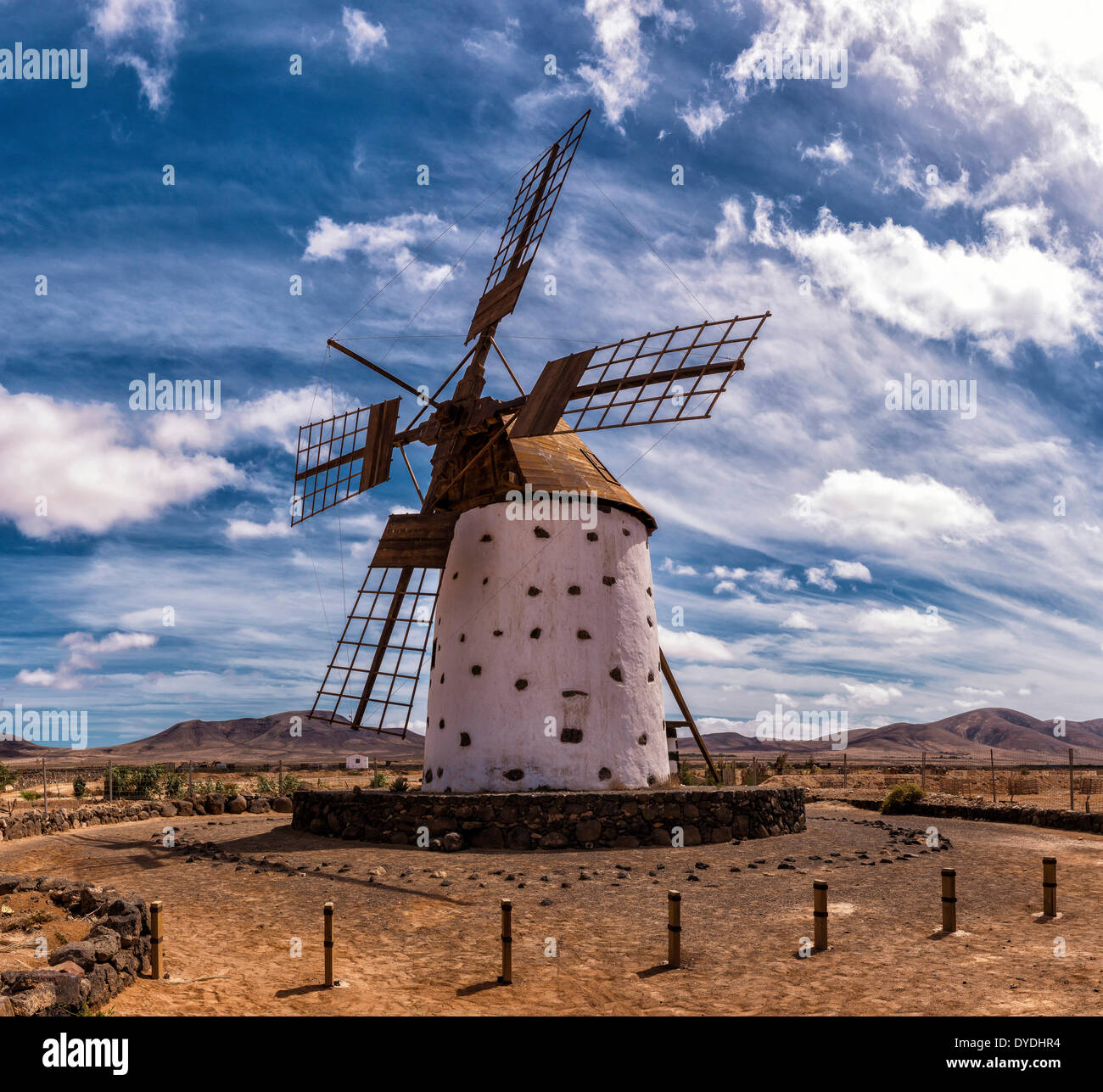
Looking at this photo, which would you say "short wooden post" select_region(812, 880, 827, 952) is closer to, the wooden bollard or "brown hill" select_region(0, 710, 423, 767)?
the wooden bollard

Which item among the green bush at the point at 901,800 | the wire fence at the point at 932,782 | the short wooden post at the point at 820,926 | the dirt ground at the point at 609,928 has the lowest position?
the wire fence at the point at 932,782

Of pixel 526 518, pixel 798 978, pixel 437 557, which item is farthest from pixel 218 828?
pixel 798 978

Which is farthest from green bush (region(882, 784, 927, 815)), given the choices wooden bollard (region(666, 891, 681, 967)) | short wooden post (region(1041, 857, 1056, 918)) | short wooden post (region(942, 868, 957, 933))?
wooden bollard (region(666, 891, 681, 967))

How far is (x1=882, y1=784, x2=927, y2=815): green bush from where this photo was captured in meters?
24.8

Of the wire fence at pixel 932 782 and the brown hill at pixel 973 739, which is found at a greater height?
the wire fence at pixel 932 782

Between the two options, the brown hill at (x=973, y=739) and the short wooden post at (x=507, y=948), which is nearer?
the short wooden post at (x=507, y=948)

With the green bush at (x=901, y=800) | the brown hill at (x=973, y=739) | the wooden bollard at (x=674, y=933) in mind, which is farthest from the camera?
the brown hill at (x=973, y=739)

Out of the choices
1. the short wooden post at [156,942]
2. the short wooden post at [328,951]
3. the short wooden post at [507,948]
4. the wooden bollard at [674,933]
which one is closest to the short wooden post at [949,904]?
the wooden bollard at [674,933]

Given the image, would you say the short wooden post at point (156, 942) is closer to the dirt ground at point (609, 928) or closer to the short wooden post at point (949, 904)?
the dirt ground at point (609, 928)

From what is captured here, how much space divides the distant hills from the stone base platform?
94.5 m

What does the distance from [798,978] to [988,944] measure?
8.18 ft

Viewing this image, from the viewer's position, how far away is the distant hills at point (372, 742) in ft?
378

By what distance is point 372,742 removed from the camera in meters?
150

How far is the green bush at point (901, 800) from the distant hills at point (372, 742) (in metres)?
88.5
